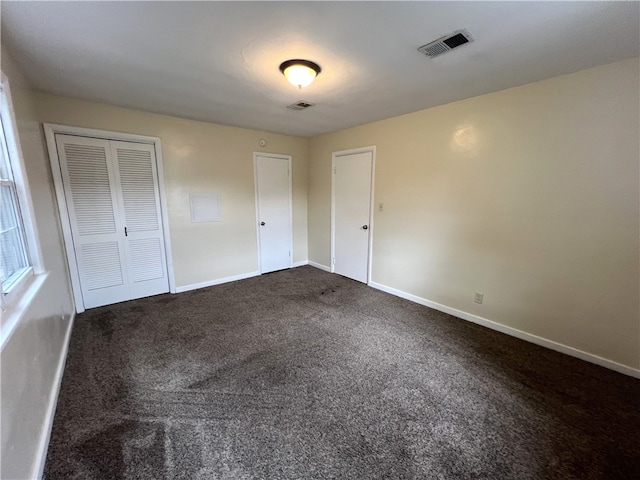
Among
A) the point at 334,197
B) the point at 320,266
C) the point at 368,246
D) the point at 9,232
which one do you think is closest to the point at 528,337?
the point at 368,246

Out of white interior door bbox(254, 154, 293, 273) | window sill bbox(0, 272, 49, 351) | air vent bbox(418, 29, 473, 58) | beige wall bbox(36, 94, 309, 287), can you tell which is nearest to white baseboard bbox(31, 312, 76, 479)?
window sill bbox(0, 272, 49, 351)

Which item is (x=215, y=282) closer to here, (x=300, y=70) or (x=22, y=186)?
(x=22, y=186)

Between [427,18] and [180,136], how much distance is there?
10.4 ft

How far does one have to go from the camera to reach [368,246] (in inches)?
156

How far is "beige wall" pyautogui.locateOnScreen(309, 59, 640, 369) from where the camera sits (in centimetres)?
200

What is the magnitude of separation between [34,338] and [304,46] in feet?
8.05

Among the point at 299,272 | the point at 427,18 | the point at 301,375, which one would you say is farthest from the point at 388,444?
the point at 299,272

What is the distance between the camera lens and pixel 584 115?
2076 millimetres

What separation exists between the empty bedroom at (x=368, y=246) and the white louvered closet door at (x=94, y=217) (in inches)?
0.9

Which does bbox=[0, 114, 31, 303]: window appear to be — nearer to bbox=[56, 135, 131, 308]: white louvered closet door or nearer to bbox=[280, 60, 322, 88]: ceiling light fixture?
bbox=[56, 135, 131, 308]: white louvered closet door

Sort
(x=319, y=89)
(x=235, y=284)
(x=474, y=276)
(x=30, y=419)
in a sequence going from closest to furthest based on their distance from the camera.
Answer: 1. (x=30, y=419)
2. (x=319, y=89)
3. (x=474, y=276)
4. (x=235, y=284)

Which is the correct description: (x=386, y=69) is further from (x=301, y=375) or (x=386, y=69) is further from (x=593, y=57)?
(x=301, y=375)

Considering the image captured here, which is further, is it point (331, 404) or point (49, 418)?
point (331, 404)

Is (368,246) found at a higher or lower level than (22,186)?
lower
